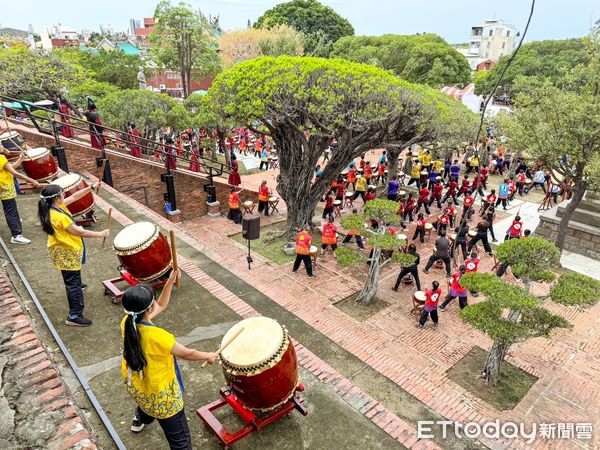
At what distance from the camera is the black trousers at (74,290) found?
4.84 meters

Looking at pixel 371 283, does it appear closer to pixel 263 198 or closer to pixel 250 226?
pixel 250 226

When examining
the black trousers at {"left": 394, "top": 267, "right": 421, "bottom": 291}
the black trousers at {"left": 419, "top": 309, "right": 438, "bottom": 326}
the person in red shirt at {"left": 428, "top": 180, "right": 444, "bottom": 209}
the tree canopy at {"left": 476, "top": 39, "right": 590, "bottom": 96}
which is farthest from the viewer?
the tree canopy at {"left": 476, "top": 39, "right": 590, "bottom": 96}

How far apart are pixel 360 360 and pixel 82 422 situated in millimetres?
4217

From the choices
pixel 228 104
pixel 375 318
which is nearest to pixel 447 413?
pixel 375 318

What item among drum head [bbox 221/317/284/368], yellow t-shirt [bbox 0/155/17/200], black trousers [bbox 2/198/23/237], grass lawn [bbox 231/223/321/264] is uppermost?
yellow t-shirt [bbox 0/155/17/200]

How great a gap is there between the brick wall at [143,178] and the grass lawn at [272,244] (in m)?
2.17

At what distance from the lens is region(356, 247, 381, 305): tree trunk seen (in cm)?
905

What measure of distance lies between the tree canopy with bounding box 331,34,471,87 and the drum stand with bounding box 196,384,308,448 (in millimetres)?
25748

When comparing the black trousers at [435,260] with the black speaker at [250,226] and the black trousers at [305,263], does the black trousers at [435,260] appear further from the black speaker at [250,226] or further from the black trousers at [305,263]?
the black speaker at [250,226]

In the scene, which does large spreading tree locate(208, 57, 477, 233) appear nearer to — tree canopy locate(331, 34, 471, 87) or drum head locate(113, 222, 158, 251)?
drum head locate(113, 222, 158, 251)

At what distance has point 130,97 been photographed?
18281mm

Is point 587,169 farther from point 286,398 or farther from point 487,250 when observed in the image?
point 286,398

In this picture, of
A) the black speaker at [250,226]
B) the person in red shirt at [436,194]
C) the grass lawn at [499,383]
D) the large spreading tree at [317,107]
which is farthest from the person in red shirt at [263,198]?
the grass lawn at [499,383]

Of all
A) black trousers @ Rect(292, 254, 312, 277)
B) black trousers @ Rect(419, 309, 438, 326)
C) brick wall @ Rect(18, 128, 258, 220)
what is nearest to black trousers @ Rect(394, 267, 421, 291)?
black trousers @ Rect(419, 309, 438, 326)
